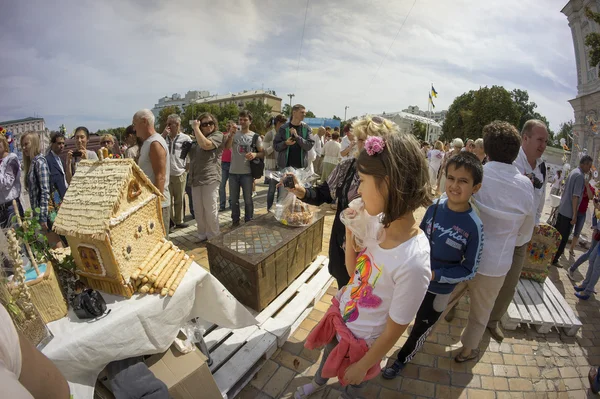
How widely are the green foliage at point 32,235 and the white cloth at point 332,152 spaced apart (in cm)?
692

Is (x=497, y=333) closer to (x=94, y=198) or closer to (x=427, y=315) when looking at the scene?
(x=427, y=315)

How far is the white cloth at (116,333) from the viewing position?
1119 millimetres

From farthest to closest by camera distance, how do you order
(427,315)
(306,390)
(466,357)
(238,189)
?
(238,189), (466,357), (427,315), (306,390)

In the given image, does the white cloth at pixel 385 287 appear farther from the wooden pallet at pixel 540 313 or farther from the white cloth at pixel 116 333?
the wooden pallet at pixel 540 313

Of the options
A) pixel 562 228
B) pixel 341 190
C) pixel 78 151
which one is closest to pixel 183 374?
pixel 341 190

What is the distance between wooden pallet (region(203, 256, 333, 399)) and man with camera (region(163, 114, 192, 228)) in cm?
283

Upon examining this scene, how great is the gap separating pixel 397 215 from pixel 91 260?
1.55 meters

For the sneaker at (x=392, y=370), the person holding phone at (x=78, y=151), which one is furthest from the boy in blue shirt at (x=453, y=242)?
the person holding phone at (x=78, y=151)

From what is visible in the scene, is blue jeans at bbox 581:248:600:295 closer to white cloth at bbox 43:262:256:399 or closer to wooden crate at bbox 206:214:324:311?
wooden crate at bbox 206:214:324:311

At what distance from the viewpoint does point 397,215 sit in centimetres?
117

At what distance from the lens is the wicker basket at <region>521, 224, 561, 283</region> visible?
3318 millimetres

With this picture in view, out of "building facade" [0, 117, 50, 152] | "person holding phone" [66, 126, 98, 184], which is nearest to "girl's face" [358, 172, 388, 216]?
"person holding phone" [66, 126, 98, 184]

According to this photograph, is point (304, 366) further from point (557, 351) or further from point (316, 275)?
point (557, 351)

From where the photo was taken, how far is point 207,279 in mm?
1684
